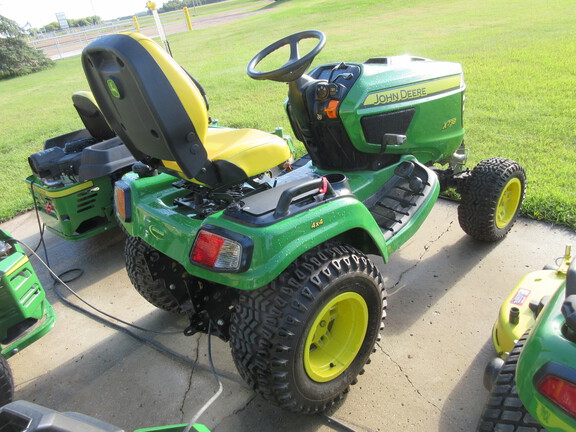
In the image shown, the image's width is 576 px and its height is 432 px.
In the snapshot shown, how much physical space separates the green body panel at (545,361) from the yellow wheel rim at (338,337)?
36.1 inches

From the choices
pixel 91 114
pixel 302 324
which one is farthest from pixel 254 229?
pixel 91 114

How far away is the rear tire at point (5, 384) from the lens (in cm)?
215

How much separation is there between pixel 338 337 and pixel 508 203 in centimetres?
200

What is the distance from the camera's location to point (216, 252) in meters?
1.79

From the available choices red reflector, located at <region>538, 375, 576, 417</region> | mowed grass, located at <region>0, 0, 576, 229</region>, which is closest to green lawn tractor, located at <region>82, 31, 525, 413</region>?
red reflector, located at <region>538, 375, 576, 417</region>

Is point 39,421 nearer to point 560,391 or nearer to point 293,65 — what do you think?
point 560,391

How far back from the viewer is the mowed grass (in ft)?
15.9

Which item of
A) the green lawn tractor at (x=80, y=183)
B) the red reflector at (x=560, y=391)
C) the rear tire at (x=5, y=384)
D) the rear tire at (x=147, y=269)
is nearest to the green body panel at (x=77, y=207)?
the green lawn tractor at (x=80, y=183)

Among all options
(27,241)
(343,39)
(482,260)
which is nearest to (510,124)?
(482,260)

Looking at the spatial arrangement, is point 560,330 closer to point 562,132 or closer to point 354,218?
point 354,218

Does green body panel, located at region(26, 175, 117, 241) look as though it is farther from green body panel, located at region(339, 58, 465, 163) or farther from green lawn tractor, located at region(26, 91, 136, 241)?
green body panel, located at region(339, 58, 465, 163)

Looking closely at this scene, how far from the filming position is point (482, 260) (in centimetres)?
313

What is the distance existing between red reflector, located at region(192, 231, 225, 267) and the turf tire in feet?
3.62

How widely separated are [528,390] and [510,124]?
5231 mm
